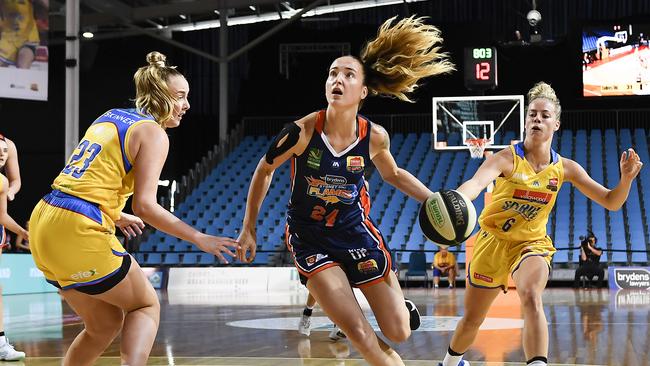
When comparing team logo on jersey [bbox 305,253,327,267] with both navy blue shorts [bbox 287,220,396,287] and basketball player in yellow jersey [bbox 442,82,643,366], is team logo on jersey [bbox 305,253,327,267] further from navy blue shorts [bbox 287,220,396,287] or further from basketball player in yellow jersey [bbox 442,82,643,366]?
basketball player in yellow jersey [bbox 442,82,643,366]

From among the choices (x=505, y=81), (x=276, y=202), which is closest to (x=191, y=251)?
(x=276, y=202)

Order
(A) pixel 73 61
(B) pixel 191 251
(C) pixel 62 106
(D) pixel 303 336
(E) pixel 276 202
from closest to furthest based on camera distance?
(D) pixel 303 336 < (A) pixel 73 61 < (B) pixel 191 251 < (E) pixel 276 202 < (C) pixel 62 106

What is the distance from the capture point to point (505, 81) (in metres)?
26.6

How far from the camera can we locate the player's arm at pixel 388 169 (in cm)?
492

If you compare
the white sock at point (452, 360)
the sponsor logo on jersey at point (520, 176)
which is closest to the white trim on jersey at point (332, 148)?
the sponsor logo on jersey at point (520, 176)

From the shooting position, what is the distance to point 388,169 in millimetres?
5016

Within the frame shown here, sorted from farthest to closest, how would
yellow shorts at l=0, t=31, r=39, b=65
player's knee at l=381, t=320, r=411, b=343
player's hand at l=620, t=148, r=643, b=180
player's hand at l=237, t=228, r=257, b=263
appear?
yellow shorts at l=0, t=31, r=39, b=65
player's hand at l=620, t=148, r=643, b=180
player's knee at l=381, t=320, r=411, b=343
player's hand at l=237, t=228, r=257, b=263

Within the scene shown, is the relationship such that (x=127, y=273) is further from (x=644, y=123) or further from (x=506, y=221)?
(x=644, y=123)

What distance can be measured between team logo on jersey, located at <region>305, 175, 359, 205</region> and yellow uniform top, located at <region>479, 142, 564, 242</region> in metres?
1.21

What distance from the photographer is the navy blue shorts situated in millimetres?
4742

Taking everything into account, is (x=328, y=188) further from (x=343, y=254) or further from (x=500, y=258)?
(x=500, y=258)

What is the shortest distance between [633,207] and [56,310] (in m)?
14.9

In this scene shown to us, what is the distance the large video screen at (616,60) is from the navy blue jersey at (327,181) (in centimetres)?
2026

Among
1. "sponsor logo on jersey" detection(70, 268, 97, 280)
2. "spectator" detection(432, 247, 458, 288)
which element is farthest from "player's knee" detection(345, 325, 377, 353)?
"spectator" detection(432, 247, 458, 288)
